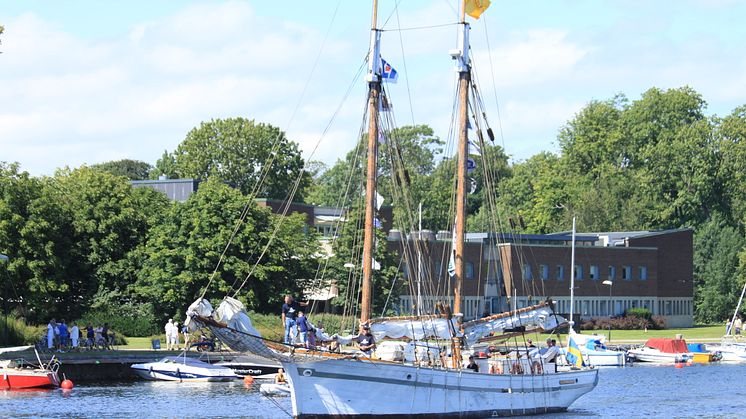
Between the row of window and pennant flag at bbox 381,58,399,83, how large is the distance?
62.7 meters

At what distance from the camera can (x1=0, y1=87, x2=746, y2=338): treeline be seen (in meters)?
81.8

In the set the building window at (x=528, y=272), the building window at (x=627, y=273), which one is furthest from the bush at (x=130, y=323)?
the building window at (x=627, y=273)

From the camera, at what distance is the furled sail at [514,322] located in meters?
57.0

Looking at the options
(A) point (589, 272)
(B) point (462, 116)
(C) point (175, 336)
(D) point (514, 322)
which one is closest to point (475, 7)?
A: (B) point (462, 116)

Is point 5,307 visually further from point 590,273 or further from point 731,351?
point 590,273

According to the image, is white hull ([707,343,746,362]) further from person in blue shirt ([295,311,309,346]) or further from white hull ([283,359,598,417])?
person in blue shirt ([295,311,309,346])

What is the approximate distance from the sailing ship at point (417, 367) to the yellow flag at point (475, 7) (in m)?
0.48

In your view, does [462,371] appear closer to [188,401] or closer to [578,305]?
[188,401]

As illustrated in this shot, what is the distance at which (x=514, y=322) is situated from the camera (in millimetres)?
57719

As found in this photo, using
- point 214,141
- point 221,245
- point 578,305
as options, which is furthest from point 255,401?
point 214,141

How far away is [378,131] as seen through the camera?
5266 cm

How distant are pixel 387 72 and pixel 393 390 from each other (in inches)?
570

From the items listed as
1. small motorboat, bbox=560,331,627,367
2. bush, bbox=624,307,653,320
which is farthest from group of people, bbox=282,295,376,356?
bush, bbox=624,307,653,320

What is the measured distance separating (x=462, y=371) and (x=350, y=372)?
5.56 meters
